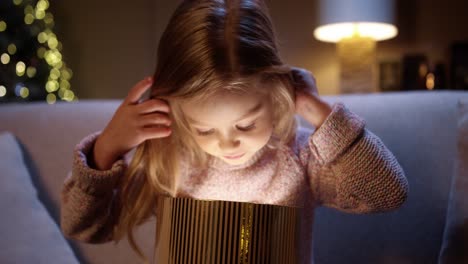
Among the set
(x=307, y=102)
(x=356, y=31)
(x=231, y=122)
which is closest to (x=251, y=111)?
(x=231, y=122)

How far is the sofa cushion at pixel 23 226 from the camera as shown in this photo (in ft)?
3.22

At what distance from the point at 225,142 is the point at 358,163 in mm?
252

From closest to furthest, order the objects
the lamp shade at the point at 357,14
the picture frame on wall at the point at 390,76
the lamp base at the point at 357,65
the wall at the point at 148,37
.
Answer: the lamp shade at the point at 357,14 < the lamp base at the point at 357,65 < the wall at the point at 148,37 < the picture frame on wall at the point at 390,76

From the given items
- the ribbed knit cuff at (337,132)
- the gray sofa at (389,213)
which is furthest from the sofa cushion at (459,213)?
the ribbed knit cuff at (337,132)

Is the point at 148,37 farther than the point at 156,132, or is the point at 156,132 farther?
the point at 148,37

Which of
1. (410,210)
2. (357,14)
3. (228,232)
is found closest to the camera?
(228,232)

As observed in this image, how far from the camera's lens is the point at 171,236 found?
68 cm

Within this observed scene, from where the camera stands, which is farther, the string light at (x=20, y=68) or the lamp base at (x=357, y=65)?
the string light at (x=20, y=68)

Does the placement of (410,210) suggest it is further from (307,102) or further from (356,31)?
(356,31)

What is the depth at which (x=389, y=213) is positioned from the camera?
111 centimetres

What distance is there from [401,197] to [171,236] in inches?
17.0

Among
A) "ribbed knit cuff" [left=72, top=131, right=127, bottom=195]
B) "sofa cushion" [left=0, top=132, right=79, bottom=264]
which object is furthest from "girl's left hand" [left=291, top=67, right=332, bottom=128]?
"sofa cushion" [left=0, top=132, right=79, bottom=264]

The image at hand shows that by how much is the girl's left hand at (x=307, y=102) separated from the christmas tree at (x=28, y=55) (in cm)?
209

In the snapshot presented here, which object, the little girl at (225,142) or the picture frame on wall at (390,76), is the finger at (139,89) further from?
the picture frame on wall at (390,76)
